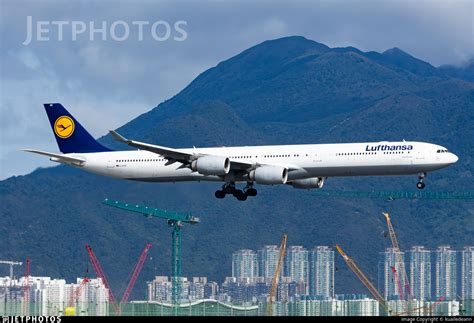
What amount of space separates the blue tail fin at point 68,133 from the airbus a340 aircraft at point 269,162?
79.9 inches

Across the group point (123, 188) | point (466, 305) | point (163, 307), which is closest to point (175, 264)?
point (123, 188)

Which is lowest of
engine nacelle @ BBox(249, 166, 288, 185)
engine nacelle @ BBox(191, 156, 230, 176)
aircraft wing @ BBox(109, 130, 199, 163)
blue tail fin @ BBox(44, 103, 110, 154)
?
engine nacelle @ BBox(249, 166, 288, 185)

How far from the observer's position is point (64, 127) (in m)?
102

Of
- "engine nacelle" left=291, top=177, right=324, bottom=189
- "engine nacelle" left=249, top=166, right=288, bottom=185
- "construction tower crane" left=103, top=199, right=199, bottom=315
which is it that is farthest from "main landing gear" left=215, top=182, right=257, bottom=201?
"construction tower crane" left=103, top=199, right=199, bottom=315

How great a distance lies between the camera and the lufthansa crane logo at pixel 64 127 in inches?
3975

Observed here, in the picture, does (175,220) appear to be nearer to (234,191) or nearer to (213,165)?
(234,191)

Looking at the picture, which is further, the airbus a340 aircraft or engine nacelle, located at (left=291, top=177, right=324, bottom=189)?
engine nacelle, located at (left=291, top=177, right=324, bottom=189)

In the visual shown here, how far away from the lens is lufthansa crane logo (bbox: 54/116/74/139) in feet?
331

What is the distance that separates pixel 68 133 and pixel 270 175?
20510 millimetres

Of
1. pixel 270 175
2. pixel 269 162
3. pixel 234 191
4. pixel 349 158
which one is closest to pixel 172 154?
pixel 234 191

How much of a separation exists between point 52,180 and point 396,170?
61.6 meters

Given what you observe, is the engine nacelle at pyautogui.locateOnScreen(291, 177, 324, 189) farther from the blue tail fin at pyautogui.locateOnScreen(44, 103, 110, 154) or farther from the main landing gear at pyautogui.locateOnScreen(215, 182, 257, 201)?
the blue tail fin at pyautogui.locateOnScreen(44, 103, 110, 154)

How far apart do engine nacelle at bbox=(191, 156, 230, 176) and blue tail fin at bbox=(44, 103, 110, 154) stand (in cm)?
1229

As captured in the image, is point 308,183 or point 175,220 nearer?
point 308,183
